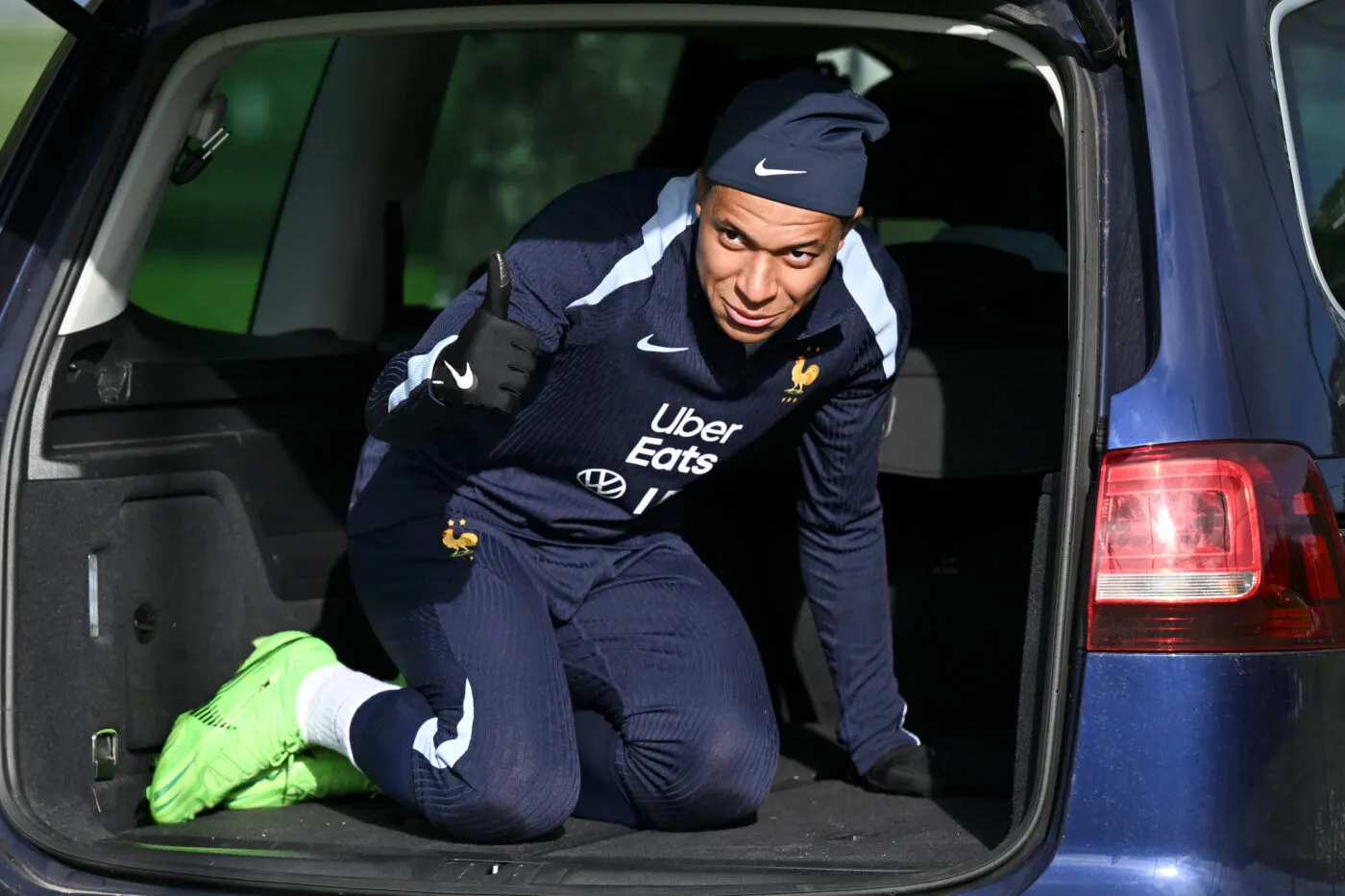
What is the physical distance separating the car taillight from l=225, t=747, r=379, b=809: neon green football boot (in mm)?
1415

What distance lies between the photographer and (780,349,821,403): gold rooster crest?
2660mm

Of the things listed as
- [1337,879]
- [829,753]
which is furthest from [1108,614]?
[829,753]

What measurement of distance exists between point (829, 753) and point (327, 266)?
1347 mm

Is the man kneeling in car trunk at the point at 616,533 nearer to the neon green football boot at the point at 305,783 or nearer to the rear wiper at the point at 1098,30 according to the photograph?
the neon green football boot at the point at 305,783

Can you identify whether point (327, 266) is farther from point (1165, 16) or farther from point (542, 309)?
point (1165, 16)

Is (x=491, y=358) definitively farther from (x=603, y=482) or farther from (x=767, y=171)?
(x=603, y=482)

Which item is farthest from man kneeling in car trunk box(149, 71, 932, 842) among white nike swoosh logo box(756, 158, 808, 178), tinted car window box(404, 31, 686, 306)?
tinted car window box(404, 31, 686, 306)

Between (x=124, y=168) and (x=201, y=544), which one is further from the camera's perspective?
(x=201, y=544)

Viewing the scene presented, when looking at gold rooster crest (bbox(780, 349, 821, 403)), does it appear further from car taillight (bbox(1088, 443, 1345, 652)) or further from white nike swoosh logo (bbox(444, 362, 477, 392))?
car taillight (bbox(1088, 443, 1345, 652))

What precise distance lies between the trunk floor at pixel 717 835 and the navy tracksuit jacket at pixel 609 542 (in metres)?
0.07

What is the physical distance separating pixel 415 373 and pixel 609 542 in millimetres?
720

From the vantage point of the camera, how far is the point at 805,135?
2344 mm

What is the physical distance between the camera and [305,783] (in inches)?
110

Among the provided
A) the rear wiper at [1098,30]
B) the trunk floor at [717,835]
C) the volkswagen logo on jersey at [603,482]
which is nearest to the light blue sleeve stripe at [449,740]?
the trunk floor at [717,835]
